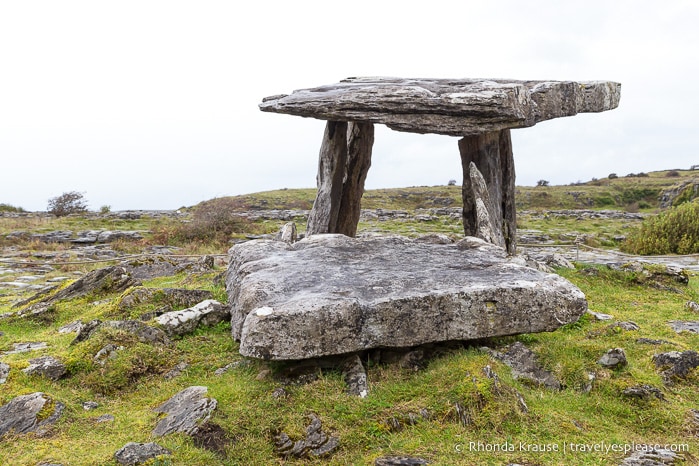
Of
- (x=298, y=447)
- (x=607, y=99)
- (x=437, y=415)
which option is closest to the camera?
(x=298, y=447)

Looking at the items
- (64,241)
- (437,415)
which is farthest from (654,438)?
(64,241)

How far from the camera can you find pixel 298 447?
599cm

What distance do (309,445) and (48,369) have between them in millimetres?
4342

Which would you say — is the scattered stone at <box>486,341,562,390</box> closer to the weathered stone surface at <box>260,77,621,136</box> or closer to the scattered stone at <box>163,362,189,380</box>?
the scattered stone at <box>163,362,189,380</box>

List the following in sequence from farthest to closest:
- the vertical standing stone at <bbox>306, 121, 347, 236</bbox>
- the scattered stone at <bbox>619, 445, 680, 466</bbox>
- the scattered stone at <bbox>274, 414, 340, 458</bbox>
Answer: the vertical standing stone at <bbox>306, 121, 347, 236</bbox> < the scattered stone at <bbox>274, 414, 340, 458</bbox> < the scattered stone at <bbox>619, 445, 680, 466</bbox>

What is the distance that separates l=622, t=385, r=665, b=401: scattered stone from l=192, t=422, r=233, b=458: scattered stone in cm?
529

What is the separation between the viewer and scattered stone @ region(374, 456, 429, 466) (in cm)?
562

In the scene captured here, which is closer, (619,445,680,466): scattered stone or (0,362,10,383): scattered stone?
(619,445,680,466): scattered stone

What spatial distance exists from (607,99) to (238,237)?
19748mm

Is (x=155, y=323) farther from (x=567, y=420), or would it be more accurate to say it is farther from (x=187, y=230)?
(x=187, y=230)

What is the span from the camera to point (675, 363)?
7824 millimetres

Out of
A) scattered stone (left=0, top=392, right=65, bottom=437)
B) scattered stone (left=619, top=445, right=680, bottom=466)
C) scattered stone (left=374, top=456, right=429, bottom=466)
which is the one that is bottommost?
scattered stone (left=619, top=445, right=680, bottom=466)

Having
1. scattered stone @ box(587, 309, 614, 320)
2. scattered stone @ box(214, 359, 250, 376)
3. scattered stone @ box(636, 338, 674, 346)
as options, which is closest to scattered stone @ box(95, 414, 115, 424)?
scattered stone @ box(214, 359, 250, 376)

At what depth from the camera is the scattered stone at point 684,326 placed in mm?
9969
